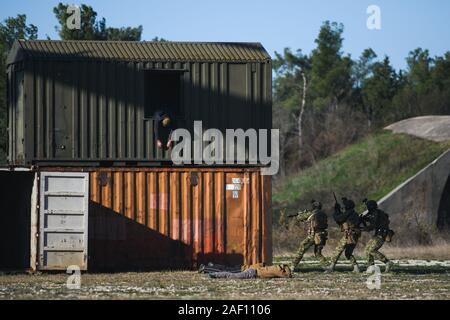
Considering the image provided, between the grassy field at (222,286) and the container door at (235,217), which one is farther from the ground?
the container door at (235,217)

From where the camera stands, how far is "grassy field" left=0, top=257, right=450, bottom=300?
59.2 ft

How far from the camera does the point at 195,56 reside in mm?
25984

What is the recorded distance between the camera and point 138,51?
26.0m

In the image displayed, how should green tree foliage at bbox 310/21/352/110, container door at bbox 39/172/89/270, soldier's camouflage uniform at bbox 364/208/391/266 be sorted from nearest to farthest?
container door at bbox 39/172/89/270
soldier's camouflage uniform at bbox 364/208/391/266
green tree foliage at bbox 310/21/352/110

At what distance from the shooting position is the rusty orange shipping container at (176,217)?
2520 cm

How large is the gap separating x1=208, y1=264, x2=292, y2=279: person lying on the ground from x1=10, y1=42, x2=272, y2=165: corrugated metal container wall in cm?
392

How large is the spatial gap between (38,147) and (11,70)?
231cm

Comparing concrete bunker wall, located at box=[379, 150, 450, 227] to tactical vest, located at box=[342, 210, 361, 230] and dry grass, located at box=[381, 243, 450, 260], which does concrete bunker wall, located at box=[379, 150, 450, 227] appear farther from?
tactical vest, located at box=[342, 210, 361, 230]

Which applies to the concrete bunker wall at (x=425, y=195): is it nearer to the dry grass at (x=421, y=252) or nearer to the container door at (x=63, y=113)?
the dry grass at (x=421, y=252)

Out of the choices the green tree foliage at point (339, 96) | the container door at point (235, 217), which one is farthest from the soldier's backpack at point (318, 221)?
the green tree foliage at point (339, 96)

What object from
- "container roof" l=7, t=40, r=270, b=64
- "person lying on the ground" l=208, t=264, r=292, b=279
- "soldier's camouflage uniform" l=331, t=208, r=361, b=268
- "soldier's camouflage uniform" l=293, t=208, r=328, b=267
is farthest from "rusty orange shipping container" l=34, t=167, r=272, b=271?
"container roof" l=7, t=40, r=270, b=64

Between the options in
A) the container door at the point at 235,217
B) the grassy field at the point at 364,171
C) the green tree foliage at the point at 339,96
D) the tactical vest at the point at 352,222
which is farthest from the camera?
the green tree foliage at the point at 339,96
